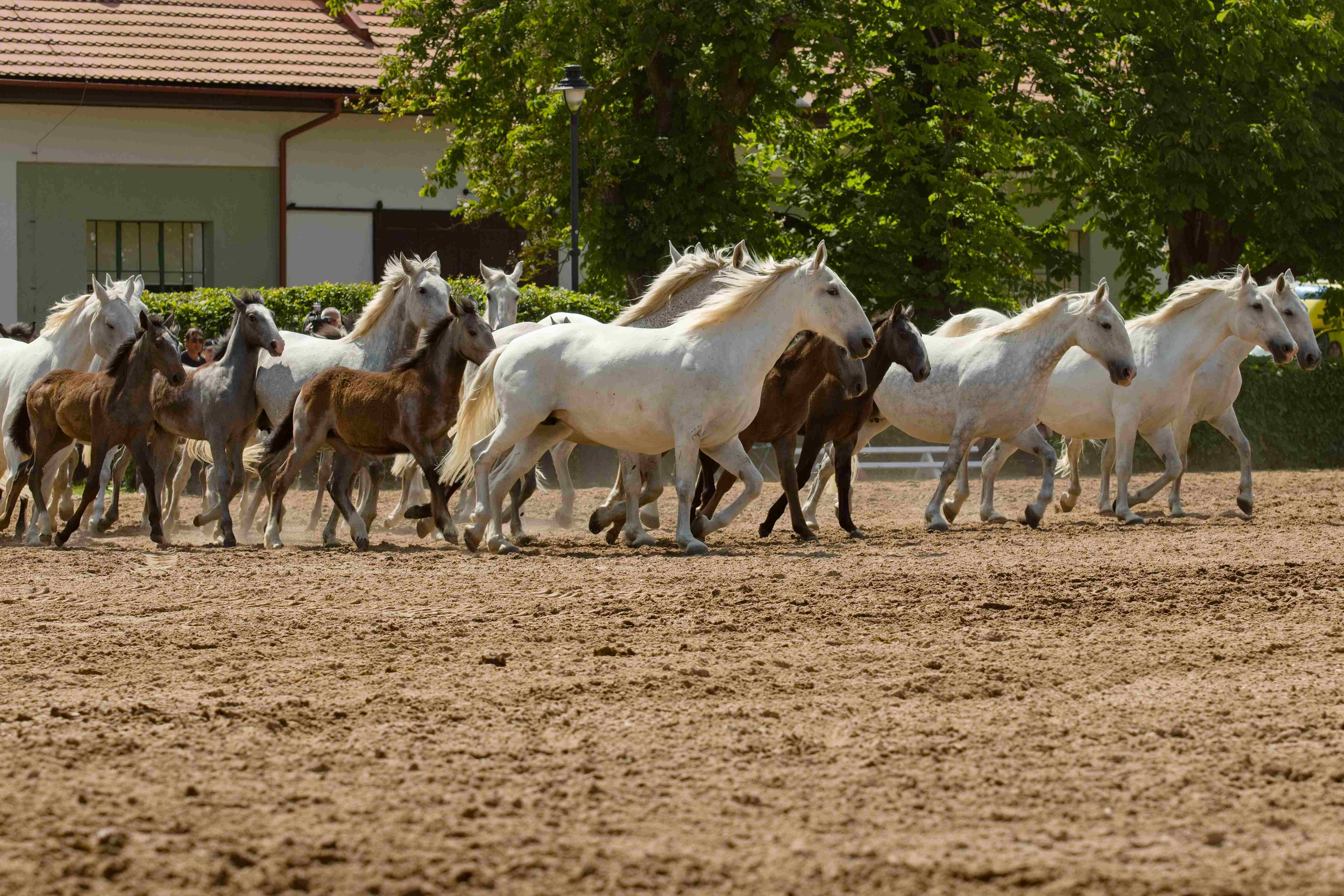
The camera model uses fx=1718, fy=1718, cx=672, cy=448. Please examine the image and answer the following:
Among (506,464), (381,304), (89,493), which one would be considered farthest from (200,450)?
(506,464)

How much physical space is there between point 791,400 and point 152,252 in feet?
49.9

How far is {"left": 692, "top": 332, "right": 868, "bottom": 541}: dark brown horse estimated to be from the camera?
11.9 metres

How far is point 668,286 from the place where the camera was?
39.4 feet

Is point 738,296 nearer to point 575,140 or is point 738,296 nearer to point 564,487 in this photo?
point 564,487

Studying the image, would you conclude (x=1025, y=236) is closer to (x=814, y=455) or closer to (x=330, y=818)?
(x=814, y=455)

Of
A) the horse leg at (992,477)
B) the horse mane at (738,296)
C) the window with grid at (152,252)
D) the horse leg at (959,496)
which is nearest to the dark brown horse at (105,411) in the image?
the horse mane at (738,296)

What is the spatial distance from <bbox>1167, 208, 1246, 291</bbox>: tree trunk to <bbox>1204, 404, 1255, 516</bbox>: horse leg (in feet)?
32.9

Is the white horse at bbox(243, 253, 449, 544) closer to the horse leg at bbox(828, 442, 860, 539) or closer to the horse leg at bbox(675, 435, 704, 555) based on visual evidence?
the horse leg at bbox(675, 435, 704, 555)

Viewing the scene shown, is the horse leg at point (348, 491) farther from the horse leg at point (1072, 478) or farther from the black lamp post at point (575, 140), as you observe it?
the black lamp post at point (575, 140)

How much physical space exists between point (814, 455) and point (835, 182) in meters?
11.4

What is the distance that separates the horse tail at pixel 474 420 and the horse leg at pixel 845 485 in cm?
265

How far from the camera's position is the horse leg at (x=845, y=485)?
1248 cm

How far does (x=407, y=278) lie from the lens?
12.7 metres

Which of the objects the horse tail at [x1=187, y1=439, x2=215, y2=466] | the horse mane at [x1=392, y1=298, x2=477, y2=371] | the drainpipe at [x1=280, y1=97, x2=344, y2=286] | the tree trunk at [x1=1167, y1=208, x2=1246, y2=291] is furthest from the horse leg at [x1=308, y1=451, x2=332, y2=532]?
the tree trunk at [x1=1167, y1=208, x2=1246, y2=291]
